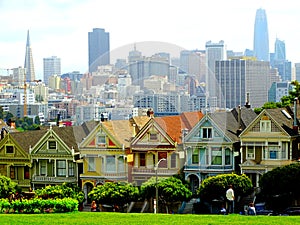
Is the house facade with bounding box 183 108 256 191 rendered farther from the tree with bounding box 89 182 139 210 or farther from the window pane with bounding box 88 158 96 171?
the window pane with bounding box 88 158 96 171

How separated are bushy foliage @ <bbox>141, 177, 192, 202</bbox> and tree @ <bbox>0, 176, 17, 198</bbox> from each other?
6.73 meters

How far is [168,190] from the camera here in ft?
117

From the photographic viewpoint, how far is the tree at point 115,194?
36375 mm

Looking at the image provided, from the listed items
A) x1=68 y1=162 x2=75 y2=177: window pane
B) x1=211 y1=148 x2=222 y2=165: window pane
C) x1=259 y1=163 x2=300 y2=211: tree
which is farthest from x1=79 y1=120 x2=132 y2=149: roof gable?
x1=259 y1=163 x2=300 y2=211: tree

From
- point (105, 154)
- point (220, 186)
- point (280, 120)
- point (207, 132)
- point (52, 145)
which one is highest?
point (280, 120)

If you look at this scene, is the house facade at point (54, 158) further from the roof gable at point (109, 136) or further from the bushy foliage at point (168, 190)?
the bushy foliage at point (168, 190)

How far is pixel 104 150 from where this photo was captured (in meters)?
38.8

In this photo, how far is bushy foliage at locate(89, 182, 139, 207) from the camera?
36.4 metres

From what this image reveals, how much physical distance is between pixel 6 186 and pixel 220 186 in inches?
415

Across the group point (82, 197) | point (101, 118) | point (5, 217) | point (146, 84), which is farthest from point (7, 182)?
point (5, 217)

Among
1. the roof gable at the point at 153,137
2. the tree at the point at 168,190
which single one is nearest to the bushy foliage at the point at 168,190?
the tree at the point at 168,190

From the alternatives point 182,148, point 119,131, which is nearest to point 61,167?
point 119,131

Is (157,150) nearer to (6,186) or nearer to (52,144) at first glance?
(52,144)

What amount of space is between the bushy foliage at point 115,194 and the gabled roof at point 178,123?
297 centimetres
